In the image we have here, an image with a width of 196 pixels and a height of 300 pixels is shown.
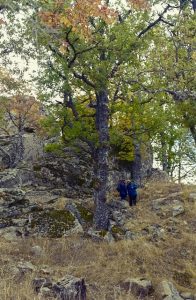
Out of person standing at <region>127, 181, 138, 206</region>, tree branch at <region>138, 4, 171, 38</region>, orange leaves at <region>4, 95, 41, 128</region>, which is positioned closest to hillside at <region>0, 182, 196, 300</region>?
person standing at <region>127, 181, 138, 206</region>

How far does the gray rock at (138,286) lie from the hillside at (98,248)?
0.09ft

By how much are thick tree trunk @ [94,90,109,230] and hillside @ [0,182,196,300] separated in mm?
567

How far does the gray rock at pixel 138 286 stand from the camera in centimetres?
931

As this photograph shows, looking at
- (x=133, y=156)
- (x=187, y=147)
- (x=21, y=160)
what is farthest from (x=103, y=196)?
(x=187, y=147)

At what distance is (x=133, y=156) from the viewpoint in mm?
21500

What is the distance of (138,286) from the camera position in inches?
374

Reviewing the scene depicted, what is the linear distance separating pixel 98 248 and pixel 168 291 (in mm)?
3654

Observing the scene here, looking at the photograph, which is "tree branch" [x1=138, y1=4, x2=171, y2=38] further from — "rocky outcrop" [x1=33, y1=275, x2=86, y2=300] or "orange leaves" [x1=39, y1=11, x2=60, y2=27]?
"rocky outcrop" [x1=33, y1=275, x2=86, y2=300]

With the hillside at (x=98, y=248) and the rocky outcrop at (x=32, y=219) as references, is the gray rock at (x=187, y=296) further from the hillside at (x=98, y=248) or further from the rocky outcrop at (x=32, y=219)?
the rocky outcrop at (x=32, y=219)

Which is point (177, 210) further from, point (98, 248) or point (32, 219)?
point (32, 219)

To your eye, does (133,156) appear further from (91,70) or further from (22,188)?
(91,70)

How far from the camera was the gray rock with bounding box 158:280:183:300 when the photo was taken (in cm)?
912

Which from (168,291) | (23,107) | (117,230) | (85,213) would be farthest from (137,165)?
(168,291)

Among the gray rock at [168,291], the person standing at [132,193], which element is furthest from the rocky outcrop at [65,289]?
the person standing at [132,193]
